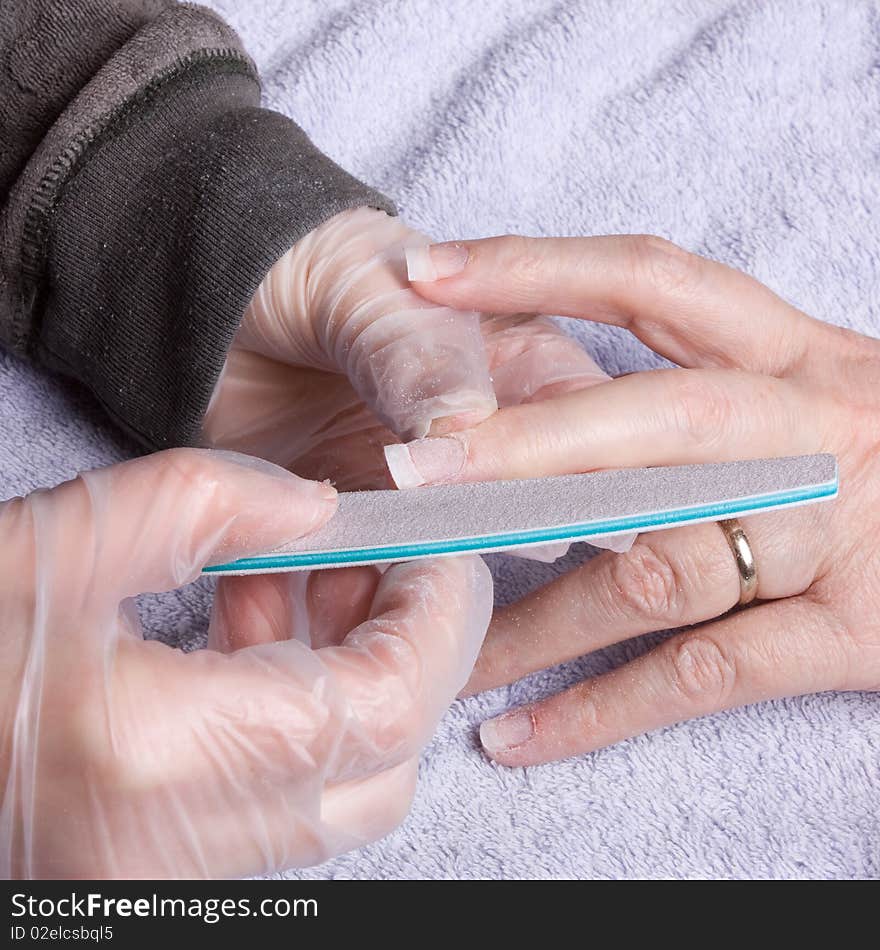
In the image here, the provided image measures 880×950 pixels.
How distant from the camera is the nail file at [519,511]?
0.77 metres

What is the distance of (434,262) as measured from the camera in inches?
35.6

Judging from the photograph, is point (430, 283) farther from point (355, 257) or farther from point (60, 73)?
point (60, 73)

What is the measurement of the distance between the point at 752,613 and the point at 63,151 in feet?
2.45

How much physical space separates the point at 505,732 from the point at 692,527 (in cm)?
24

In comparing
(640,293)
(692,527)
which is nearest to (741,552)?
(692,527)

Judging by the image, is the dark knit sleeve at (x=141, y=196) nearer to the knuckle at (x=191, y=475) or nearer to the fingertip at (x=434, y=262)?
the fingertip at (x=434, y=262)

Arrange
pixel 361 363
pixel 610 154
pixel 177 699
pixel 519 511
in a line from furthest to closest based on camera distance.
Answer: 1. pixel 610 154
2. pixel 361 363
3. pixel 519 511
4. pixel 177 699

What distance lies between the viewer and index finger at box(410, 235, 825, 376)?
92 centimetres

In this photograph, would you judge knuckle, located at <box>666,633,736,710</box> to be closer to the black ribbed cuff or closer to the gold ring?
the gold ring

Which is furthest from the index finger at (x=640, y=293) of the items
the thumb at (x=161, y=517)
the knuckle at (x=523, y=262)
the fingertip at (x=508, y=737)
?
the fingertip at (x=508, y=737)

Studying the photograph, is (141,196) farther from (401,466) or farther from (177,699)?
(177,699)

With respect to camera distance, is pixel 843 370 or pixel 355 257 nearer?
pixel 355 257

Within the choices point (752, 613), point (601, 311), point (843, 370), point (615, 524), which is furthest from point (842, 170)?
point (615, 524)
